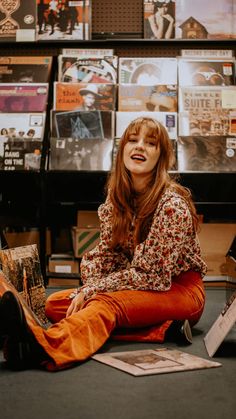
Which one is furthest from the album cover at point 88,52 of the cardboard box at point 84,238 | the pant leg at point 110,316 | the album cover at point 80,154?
the pant leg at point 110,316

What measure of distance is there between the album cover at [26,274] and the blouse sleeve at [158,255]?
365 mm

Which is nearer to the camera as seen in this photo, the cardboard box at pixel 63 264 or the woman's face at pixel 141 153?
the woman's face at pixel 141 153

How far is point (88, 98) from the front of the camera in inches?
135

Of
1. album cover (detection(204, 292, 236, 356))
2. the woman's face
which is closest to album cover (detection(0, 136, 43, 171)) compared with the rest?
the woman's face

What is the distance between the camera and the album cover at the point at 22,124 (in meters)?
3.36

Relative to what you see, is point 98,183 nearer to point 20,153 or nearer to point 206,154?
point 20,153

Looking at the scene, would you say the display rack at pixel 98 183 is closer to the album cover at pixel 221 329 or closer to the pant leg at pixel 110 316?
the pant leg at pixel 110 316

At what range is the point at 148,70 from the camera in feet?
11.6

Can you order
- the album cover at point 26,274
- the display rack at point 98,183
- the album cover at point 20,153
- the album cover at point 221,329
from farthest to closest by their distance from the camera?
the display rack at point 98,183
the album cover at point 20,153
the album cover at point 26,274
the album cover at point 221,329

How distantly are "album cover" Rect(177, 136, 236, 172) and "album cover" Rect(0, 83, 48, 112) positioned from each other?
902 millimetres

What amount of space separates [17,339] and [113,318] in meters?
0.35

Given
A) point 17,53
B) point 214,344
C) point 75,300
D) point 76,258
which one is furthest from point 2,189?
point 214,344

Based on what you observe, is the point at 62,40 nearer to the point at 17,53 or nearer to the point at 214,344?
the point at 17,53

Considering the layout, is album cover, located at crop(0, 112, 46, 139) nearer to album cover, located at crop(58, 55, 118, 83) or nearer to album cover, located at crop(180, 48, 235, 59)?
album cover, located at crop(58, 55, 118, 83)
